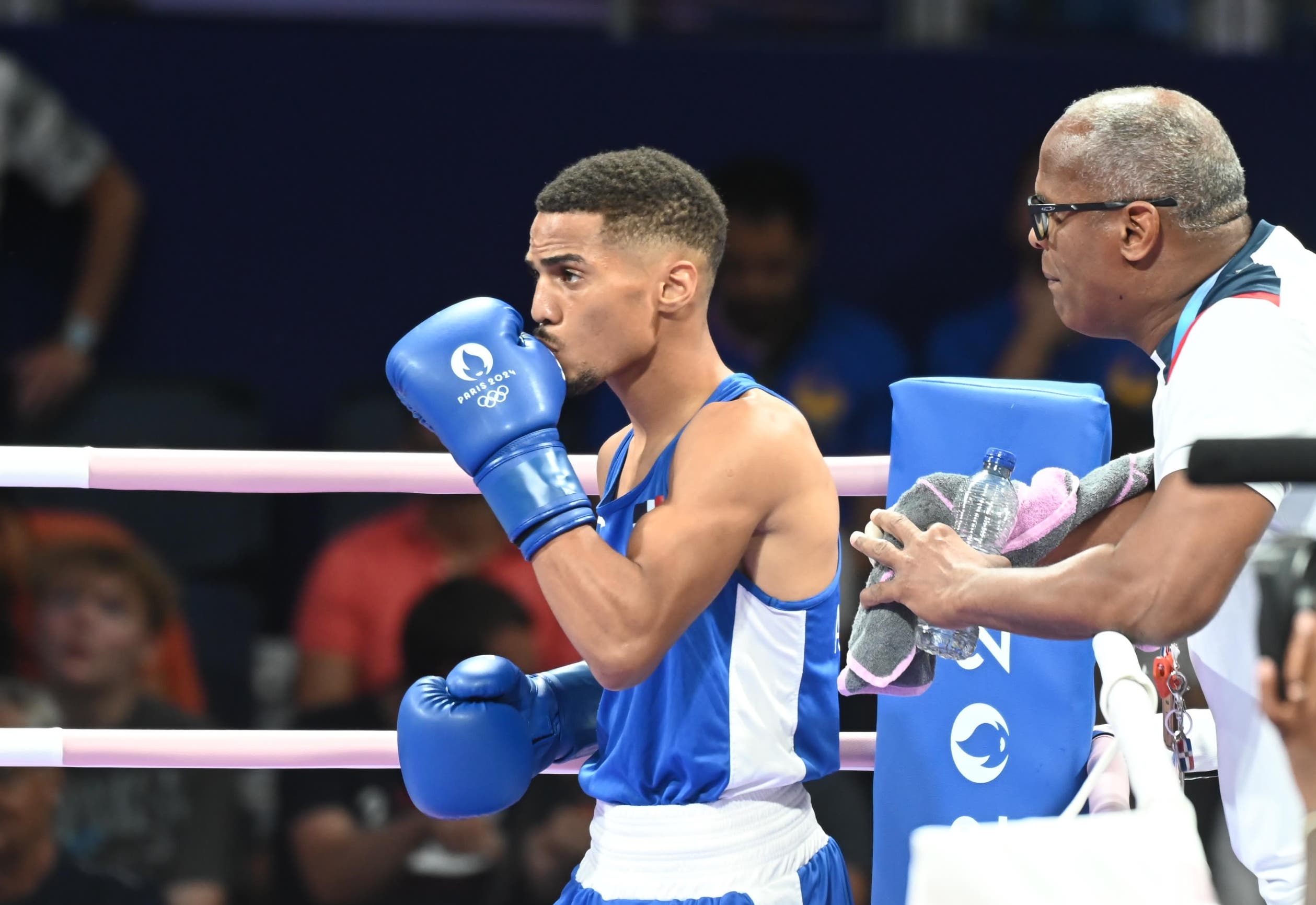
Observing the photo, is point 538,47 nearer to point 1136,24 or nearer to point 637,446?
point 1136,24

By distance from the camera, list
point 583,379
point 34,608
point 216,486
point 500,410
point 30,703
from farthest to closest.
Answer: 1. point 34,608
2. point 30,703
3. point 216,486
4. point 583,379
5. point 500,410

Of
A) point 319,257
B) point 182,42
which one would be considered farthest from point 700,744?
point 182,42

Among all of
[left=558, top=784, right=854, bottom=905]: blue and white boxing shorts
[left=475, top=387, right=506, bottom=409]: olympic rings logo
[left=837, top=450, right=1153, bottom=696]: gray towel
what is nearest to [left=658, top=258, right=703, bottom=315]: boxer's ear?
[left=475, top=387, right=506, bottom=409]: olympic rings logo

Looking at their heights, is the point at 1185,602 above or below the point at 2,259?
below

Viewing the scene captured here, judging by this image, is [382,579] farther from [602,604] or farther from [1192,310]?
[1192,310]

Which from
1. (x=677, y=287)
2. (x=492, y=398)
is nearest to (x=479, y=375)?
(x=492, y=398)

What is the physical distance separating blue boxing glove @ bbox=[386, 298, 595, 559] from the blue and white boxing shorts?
0.35 m

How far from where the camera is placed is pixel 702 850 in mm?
1666

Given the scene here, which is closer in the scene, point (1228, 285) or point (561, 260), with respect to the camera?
point (1228, 285)

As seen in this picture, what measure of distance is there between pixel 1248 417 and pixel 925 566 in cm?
34

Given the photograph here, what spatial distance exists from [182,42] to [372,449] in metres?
1.14

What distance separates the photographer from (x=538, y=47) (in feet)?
13.1

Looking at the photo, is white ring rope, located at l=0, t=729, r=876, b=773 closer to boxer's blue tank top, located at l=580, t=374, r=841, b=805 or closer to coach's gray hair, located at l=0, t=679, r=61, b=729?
boxer's blue tank top, located at l=580, t=374, r=841, b=805

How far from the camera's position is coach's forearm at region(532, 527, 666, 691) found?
1.58m
